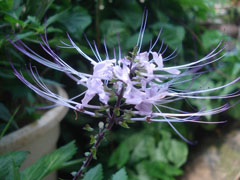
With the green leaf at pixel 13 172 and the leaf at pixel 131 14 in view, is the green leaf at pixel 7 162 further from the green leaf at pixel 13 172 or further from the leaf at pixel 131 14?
the leaf at pixel 131 14

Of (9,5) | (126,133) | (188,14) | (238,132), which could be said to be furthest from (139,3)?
(238,132)

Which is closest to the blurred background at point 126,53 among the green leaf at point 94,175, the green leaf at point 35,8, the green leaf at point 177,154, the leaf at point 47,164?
the green leaf at point 177,154

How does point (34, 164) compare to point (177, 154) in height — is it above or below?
above

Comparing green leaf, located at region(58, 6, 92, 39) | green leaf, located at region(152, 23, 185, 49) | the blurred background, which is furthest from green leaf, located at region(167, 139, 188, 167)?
green leaf, located at region(58, 6, 92, 39)

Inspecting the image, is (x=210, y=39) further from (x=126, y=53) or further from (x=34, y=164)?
(x=34, y=164)

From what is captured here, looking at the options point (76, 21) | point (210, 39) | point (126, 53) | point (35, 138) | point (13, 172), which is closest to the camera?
point (13, 172)

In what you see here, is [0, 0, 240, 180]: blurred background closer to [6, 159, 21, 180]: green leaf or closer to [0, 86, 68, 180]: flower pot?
[0, 86, 68, 180]: flower pot

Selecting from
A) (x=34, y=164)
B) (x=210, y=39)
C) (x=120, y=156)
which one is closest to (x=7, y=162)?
(x=34, y=164)
